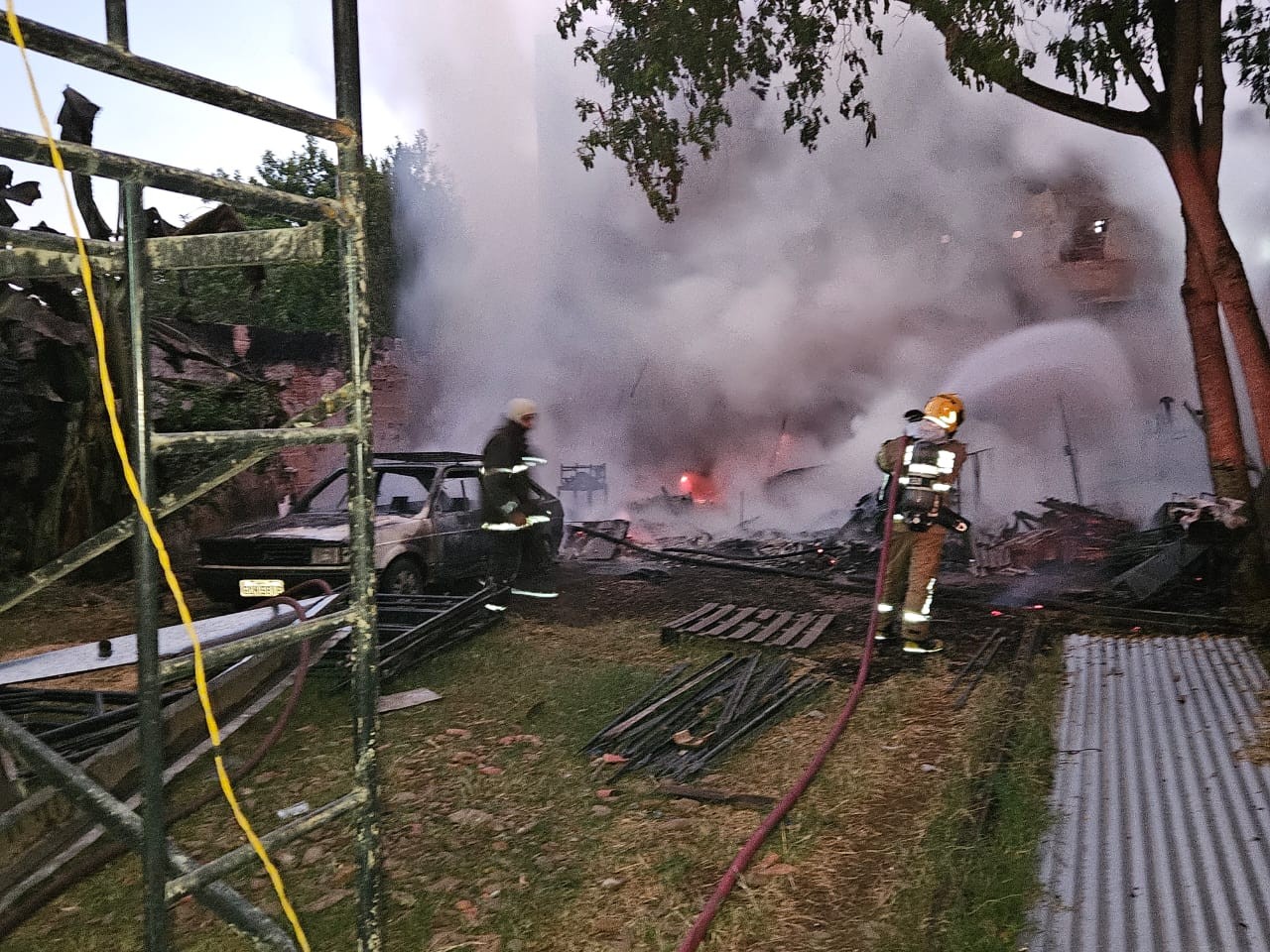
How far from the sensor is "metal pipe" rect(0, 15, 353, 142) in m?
1.70

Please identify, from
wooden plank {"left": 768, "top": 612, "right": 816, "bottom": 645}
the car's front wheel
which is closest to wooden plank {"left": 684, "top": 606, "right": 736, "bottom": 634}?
wooden plank {"left": 768, "top": 612, "right": 816, "bottom": 645}

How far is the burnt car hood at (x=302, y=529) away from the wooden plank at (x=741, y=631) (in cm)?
336

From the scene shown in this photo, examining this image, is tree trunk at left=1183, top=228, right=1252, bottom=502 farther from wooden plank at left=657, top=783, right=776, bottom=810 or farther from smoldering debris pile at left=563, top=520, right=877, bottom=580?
wooden plank at left=657, top=783, right=776, bottom=810

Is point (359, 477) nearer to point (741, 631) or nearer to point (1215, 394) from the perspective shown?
point (741, 631)

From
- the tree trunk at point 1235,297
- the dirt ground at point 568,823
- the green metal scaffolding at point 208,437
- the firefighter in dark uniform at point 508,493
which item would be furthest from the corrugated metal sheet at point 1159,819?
the firefighter in dark uniform at point 508,493

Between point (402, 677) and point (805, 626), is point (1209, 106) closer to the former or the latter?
point (805, 626)

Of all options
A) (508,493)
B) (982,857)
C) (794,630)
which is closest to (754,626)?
(794,630)

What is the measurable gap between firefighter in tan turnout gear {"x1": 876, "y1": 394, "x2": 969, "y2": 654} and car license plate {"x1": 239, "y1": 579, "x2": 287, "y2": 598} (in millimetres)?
5053

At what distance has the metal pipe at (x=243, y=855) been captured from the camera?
1.75 metres

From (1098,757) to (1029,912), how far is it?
146cm

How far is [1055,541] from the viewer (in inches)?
395

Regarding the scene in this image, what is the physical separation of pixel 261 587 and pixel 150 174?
5.61 m

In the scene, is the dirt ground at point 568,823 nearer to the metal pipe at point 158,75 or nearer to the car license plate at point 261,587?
the car license plate at point 261,587

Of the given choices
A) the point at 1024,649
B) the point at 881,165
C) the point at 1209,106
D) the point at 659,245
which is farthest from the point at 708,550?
the point at 881,165
